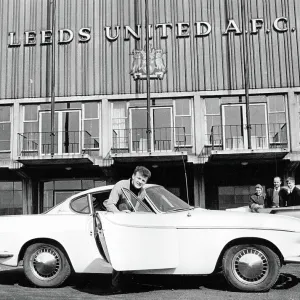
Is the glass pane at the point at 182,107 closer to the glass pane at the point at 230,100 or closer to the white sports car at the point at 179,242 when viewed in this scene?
the glass pane at the point at 230,100

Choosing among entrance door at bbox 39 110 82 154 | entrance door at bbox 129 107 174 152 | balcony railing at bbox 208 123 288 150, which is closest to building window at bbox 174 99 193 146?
entrance door at bbox 129 107 174 152

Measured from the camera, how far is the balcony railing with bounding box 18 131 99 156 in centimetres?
1958

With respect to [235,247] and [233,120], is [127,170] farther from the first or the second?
[235,247]

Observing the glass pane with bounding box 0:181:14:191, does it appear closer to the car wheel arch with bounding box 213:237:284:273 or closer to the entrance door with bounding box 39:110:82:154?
the entrance door with bounding box 39:110:82:154

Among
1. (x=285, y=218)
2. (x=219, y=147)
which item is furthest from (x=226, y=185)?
(x=285, y=218)

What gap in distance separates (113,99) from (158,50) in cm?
276

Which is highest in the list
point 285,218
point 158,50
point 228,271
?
point 158,50

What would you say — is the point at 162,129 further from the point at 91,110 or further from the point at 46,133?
the point at 46,133

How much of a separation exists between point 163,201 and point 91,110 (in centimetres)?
1317

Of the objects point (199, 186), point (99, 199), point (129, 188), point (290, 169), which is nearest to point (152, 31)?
point (199, 186)

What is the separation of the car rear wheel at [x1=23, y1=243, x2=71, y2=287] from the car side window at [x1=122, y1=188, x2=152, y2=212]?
1445 mm

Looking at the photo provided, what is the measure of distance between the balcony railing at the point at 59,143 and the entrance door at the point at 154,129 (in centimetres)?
172

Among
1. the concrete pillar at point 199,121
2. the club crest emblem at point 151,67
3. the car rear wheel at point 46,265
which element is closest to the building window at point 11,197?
the club crest emblem at point 151,67

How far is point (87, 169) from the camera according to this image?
64.7ft
